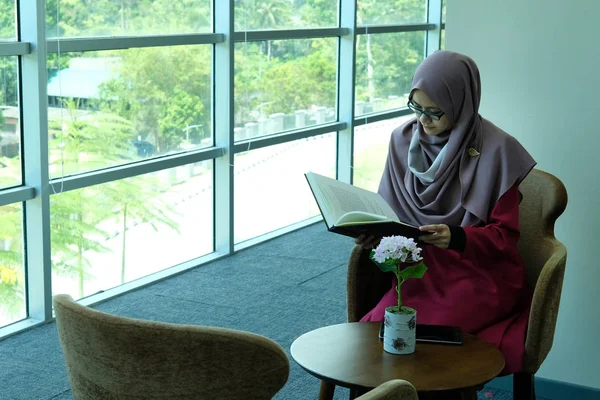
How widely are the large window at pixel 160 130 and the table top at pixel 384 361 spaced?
7.06 ft

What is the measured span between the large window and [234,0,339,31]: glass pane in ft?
0.04

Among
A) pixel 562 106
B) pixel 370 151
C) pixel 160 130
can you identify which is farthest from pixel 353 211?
pixel 370 151

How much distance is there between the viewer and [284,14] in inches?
241

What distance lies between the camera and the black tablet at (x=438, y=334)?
95.2 inches

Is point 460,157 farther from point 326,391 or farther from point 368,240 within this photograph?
point 326,391

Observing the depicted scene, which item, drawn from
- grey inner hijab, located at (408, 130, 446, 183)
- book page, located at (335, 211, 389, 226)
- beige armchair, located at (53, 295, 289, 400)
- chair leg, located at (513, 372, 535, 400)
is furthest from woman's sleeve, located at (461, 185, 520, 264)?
beige armchair, located at (53, 295, 289, 400)

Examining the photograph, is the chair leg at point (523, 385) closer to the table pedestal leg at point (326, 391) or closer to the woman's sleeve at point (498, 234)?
the woman's sleeve at point (498, 234)

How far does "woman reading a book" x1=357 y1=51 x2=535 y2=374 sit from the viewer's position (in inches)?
106

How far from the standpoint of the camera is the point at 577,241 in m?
3.23

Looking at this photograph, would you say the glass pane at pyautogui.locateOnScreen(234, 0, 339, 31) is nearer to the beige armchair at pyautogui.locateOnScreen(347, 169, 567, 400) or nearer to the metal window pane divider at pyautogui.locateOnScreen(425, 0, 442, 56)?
the metal window pane divider at pyautogui.locateOnScreen(425, 0, 442, 56)

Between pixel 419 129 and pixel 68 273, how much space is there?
2224 mm

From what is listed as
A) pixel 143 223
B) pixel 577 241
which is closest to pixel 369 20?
pixel 143 223

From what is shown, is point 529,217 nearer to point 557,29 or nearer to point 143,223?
point 557,29

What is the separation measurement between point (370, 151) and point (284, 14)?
169cm
